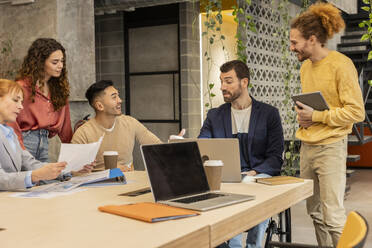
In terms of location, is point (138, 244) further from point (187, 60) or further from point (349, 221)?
point (187, 60)

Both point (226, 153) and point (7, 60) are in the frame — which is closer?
point (226, 153)

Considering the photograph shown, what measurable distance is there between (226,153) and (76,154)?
2.30ft

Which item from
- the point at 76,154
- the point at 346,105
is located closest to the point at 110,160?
the point at 76,154

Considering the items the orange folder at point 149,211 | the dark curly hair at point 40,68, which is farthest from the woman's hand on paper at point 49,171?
the dark curly hair at point 40,68

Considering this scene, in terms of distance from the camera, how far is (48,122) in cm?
Result: 324

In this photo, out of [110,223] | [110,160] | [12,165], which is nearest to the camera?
[110,223]

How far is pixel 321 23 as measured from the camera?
9.47 ft

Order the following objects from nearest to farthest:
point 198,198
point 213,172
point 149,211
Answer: point 149,211 → point 198,198 → point 213,172

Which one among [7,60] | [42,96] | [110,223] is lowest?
[110,223]

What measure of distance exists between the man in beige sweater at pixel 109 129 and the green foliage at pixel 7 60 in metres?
0.89

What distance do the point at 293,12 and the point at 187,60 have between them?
185cm

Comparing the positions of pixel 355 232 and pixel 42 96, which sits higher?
pixel 42 96

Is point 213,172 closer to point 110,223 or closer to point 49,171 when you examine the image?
point 110,223

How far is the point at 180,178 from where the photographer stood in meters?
1.98
